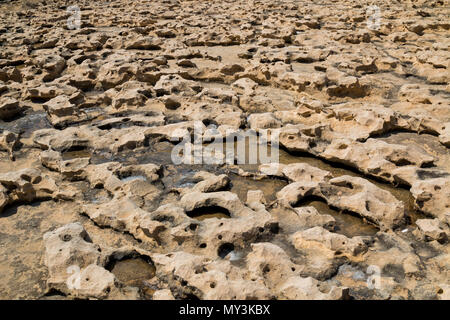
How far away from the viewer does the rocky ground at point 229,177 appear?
2350 millimetres

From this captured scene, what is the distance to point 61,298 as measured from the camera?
7.36 feet

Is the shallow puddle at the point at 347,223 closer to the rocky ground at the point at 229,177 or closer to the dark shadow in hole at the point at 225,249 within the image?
the rocky ground at the point at 229,177

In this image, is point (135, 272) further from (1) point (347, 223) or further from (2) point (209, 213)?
(1) point (347, 223)

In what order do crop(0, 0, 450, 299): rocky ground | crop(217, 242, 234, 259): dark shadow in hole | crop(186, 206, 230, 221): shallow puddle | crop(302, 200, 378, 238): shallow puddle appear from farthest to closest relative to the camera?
crop(186, 206, 230, 221): shallow puddle
crop(302, 200, 378, 238): shallow puddle
crop(217, 242, 234, 259): dark shadow in hole
crop(0, 0, 450, 299): rocky ground

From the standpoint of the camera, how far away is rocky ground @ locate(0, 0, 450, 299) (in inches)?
92.5

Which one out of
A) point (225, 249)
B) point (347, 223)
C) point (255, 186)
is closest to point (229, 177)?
point (255, 186)

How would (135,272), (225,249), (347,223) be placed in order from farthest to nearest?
(347,223), (225,249), (135,272)

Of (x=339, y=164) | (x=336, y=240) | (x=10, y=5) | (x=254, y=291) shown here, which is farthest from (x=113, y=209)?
(x=10, y=5)

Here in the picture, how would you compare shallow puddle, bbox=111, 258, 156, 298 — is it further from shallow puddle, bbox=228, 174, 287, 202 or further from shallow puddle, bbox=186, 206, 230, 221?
shallow puddle, bbox=228, 174, 287, 202

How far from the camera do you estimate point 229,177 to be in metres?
3.52

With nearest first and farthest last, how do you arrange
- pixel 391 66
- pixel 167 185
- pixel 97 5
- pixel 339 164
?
1. pixel 167 185
2. pixel 339 164
3. pixel 391 66
4. pixel 97 5

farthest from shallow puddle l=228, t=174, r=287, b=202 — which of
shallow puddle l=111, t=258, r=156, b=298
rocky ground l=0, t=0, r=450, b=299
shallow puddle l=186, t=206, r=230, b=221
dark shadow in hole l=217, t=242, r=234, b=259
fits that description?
shallow puddle l=111, t=258, r=156, b=298

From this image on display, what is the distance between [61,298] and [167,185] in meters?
1.37
